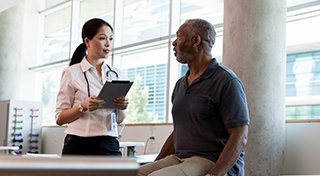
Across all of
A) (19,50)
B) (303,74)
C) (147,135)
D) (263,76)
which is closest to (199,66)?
(263,76)

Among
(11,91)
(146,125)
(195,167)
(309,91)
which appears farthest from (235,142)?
(11,91)

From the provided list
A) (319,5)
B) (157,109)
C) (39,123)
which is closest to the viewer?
(319,5)

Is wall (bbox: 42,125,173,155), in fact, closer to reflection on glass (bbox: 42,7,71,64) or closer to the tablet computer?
reflection on glass (bbox: 42,7,71,64)

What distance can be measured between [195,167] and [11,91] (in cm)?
947

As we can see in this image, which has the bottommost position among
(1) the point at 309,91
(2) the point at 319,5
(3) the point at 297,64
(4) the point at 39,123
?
(4) the point at 39,123

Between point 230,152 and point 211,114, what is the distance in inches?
8.5

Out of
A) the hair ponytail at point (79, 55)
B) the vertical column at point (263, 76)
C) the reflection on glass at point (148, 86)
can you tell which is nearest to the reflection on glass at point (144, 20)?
the reflection on glass at point (148, 86)

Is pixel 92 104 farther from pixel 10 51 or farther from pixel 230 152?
pixel 10 51

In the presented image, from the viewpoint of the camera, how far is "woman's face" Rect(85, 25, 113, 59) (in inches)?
82.0

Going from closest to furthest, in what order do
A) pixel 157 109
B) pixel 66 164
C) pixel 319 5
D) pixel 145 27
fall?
pixel 66 164, pixel 319 5, pixel 157 109, pixel 145 27

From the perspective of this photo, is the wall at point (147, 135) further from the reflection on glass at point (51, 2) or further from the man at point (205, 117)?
the reflection on glass at point (51, 2)

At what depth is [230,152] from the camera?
5.44 feet

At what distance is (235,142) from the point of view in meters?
1.67

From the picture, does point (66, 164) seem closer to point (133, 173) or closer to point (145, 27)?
point (133, 173)
